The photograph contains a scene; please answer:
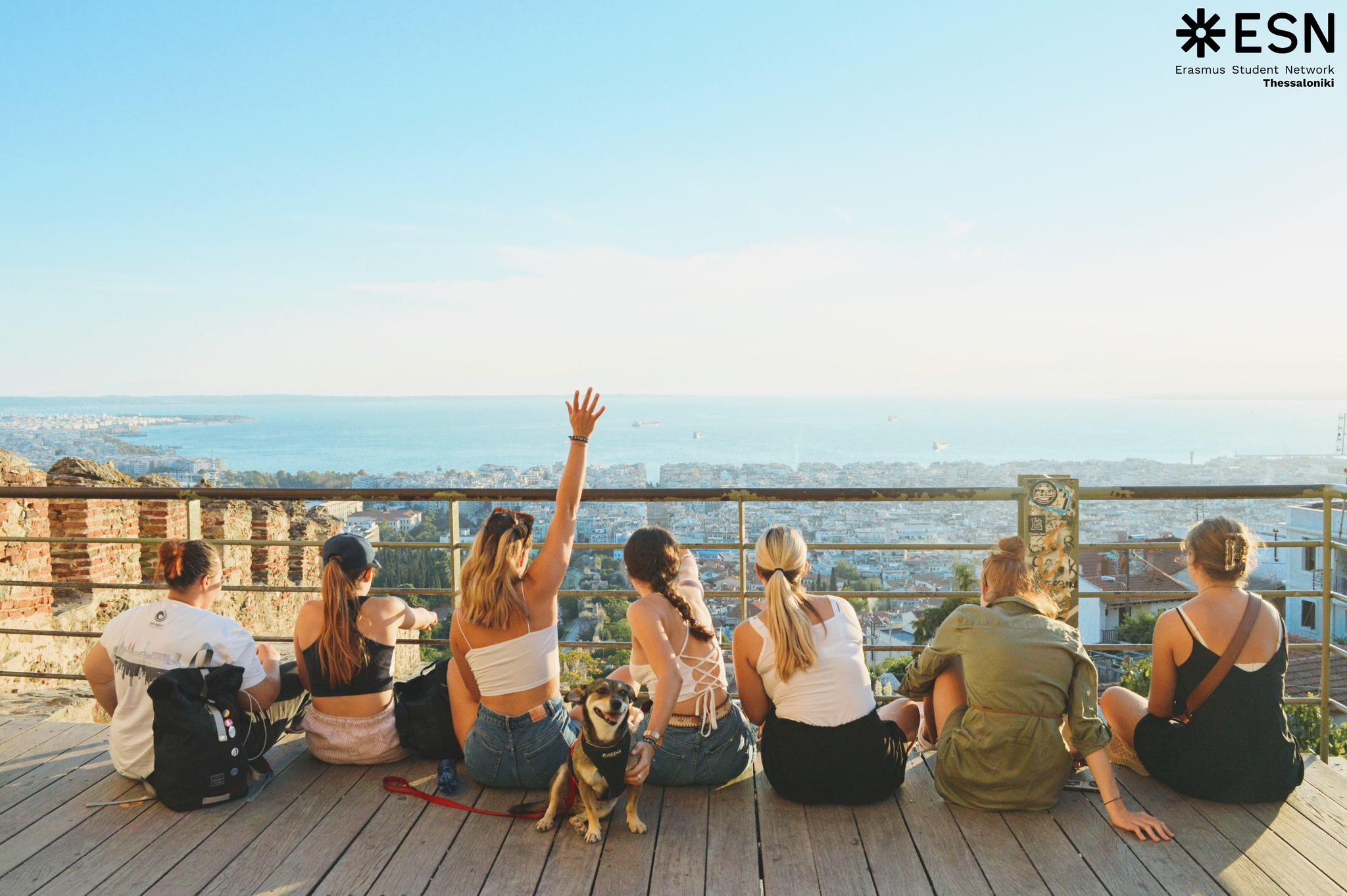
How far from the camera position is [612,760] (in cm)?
270

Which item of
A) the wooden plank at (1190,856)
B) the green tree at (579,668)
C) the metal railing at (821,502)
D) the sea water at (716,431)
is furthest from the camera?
the sea water at (716,431)

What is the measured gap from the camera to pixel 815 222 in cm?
3578

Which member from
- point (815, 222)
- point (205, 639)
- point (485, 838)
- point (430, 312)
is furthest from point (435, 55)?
point (430, 312)

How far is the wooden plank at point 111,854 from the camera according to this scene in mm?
2545

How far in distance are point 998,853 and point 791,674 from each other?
0.87m

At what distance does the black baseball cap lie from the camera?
3182 millimetres

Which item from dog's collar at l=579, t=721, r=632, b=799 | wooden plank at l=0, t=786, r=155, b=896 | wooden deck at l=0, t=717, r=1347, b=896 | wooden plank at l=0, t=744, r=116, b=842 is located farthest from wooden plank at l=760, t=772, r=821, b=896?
wooden plank at l=0, t=744, r=116, b=842

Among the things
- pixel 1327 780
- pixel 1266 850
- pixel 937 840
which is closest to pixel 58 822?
pixel 937 840

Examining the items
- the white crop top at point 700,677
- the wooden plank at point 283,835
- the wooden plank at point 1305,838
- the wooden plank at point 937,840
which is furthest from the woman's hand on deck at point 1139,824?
the wooden plank at point 283,835

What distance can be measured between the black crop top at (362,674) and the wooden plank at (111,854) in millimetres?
633

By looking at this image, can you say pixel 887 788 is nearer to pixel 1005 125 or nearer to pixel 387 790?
pixel 387 790

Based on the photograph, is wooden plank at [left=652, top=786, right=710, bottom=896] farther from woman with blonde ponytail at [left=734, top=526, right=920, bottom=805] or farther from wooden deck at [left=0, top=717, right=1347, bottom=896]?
woman with blonde ponytail at [left=734, top=526, right=920, bottom=805]

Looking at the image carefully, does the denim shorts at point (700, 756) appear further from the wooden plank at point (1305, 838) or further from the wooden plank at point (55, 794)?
the wooden plank at point (55, 794)

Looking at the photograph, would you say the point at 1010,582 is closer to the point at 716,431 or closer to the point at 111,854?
the point at 111,854
